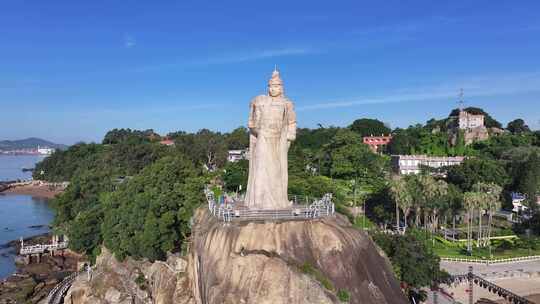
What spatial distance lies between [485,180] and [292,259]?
5542 cm

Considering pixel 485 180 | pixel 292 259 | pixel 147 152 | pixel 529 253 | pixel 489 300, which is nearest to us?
pixel 292 259

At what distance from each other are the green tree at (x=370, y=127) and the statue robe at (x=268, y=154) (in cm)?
10663

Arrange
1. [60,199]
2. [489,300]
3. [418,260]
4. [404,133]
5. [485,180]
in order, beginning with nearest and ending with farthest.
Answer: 1. [418,260]
2. [489,300]
3. [60,199]
4. [485,180]
5. [404,133]

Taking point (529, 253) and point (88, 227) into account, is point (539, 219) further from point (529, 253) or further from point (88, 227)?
point (88, 227)

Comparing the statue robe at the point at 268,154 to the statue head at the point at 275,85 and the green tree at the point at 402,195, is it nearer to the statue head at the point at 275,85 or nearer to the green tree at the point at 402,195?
the statue head at the point at 275,85

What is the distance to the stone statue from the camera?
21094mm

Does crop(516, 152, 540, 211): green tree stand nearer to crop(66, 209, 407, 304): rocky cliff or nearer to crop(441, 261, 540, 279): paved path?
crop(441, 261, 540, 279): paved path

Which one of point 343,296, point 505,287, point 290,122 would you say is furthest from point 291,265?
point 505,287

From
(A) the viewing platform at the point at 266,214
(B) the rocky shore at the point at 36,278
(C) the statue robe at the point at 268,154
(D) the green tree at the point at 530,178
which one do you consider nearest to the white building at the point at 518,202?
(D) the green tree at the point at 530,178

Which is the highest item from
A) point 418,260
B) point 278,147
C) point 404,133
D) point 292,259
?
point 404,133

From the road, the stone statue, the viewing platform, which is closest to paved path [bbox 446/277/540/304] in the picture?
the road

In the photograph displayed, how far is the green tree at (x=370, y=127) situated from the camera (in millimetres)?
126312

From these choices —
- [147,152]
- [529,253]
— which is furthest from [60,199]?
[529,253]

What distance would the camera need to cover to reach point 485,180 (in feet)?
212
